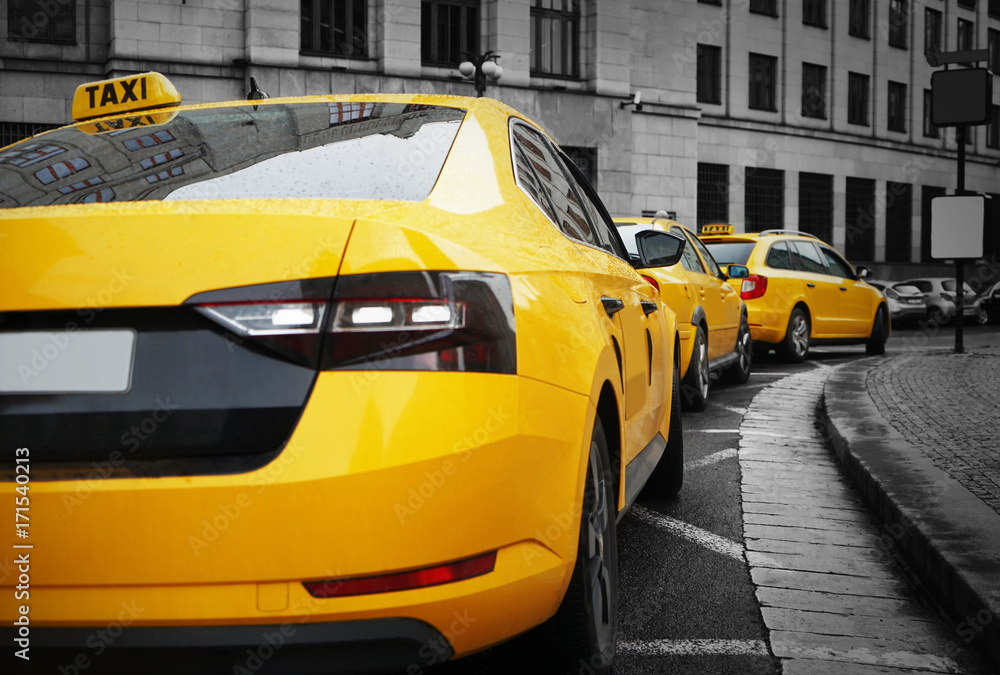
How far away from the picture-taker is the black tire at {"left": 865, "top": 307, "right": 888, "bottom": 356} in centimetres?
1554

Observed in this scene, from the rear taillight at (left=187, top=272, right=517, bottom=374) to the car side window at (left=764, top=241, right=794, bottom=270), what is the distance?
11.8m

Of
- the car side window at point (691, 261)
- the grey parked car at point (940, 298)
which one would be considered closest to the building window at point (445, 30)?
the grey parked car at point (940, 298)

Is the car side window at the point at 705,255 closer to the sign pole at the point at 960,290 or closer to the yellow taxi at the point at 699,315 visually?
the yellow taxi at the point at 699,315

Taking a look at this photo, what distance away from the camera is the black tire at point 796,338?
1341 centimetres

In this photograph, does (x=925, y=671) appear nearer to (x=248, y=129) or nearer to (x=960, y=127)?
(x=248, y=129)

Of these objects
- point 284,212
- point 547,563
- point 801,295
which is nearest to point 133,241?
point 284,212

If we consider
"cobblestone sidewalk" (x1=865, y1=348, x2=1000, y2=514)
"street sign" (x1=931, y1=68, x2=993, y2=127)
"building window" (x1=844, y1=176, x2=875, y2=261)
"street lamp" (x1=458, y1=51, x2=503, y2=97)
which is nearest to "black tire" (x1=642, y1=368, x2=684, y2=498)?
"cobblestone sidewalk" (x1=865, y1=348, x2=1000, y2=514)

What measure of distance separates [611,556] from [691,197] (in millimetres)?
27966

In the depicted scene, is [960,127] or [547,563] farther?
[960,127]

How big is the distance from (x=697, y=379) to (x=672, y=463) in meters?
3.60

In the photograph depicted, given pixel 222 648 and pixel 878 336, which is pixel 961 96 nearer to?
pixel 878 336

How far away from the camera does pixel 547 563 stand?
2158 millimetres

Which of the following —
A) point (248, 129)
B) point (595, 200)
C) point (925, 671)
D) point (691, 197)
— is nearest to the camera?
point (248, 129)

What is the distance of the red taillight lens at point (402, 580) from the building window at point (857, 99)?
3885cm
